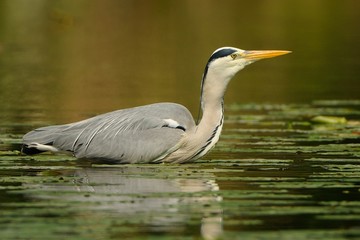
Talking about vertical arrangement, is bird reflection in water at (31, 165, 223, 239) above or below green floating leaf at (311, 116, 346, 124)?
above

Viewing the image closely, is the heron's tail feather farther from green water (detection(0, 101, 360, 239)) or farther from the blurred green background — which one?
the blurred green background

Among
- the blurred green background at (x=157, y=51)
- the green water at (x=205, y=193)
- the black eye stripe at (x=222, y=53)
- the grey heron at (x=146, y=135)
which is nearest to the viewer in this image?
the green water at (x=205, y=193)

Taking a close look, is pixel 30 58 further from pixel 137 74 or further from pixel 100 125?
pixel 100 125

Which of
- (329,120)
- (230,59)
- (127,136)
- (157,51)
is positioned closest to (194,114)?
(329,120)

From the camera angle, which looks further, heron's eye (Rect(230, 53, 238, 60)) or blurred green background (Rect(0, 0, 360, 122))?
blurred green background (Rect(0, 0, 360, 122))

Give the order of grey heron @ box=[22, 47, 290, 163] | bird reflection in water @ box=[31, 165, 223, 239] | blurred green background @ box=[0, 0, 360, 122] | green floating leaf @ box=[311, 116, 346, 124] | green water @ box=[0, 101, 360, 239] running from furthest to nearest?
blurred green background @ box=[0, 0, 360, 122] → green floating leaf @ box=[311, 116, 346, 124] → grey heron @ box=[22, 47, 290, 163] → bird reflection in water @ box=[31, 165, 223, 239] → green water @ box=[0, 101, 360, 239]

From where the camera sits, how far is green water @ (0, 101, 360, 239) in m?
8.66

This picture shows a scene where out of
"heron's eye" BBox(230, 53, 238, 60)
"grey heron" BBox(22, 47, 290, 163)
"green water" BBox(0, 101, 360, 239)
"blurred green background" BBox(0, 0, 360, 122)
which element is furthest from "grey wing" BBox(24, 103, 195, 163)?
"blurred green background" BBox(0, 0, 360, 122)

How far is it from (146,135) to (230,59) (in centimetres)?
110

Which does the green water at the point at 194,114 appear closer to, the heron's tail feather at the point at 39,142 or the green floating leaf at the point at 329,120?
the green floating leaf at the point at 329,120

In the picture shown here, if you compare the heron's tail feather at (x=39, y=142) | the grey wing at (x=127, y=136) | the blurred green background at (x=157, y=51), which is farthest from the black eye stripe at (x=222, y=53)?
the blurred green background at (x=157, y=51)

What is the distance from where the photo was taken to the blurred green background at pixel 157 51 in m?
18.9

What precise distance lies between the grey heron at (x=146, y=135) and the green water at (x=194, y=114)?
6.7 inches

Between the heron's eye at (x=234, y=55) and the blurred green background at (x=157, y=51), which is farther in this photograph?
the blurred green background at (x=157, y=51)
